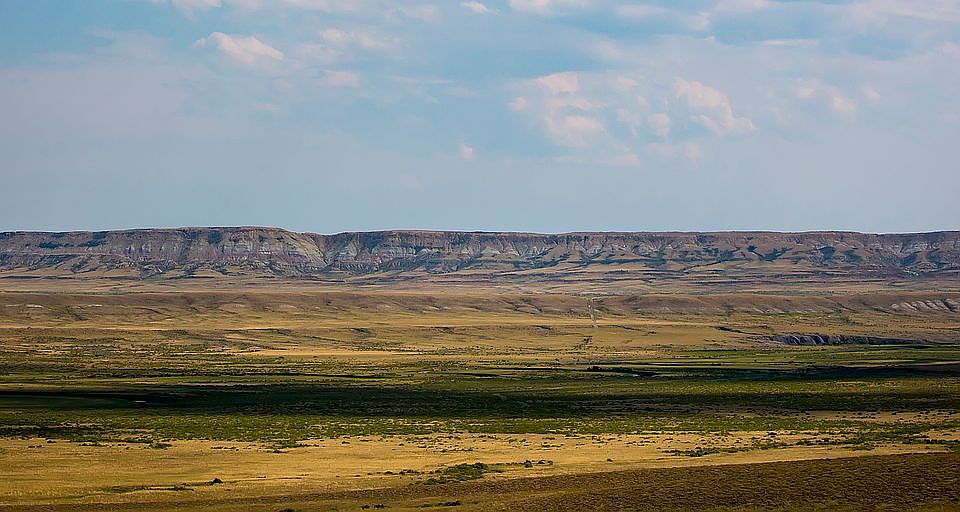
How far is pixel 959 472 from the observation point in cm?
3281

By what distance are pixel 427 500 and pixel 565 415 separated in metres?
32.9

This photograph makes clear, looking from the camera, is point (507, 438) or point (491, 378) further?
point (491, 378)

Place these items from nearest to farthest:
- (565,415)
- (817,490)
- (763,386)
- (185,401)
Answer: (817,490)
(565,415)
(185,401)
(763,386)

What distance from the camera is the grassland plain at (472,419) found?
1359 inches

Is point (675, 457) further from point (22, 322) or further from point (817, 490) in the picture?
point (22, 322)

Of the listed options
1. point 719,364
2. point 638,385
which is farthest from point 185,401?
point 719,364

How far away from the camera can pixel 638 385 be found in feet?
290

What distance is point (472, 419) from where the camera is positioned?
6406 centimetres

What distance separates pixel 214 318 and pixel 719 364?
308 feet

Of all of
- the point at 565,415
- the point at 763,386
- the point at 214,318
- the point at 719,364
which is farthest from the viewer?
the point at 214,318

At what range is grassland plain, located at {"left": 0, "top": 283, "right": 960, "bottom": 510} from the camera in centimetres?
3453

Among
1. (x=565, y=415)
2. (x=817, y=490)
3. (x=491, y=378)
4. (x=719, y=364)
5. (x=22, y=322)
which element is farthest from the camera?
(x=22, y=322)

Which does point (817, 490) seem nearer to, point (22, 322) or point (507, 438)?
point (507, 438)

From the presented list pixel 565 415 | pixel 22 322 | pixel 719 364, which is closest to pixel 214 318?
pixel 22 322
